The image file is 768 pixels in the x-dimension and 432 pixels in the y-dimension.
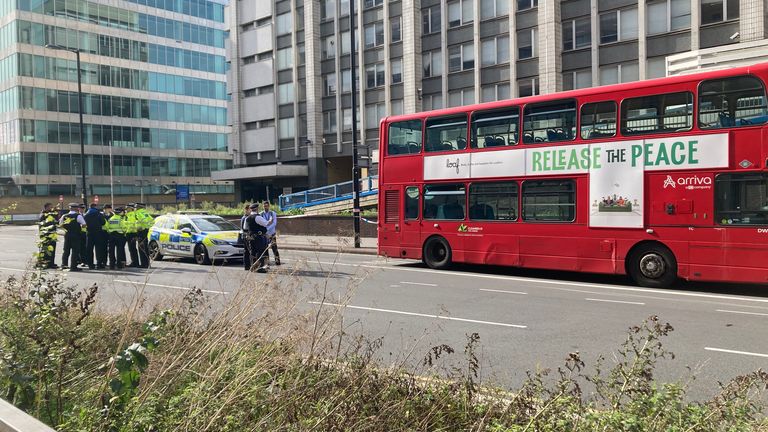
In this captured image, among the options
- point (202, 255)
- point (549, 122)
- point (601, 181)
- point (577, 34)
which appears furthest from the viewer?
point (577, 34)

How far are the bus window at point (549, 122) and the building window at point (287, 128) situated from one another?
116 ft

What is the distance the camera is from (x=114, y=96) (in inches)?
2670

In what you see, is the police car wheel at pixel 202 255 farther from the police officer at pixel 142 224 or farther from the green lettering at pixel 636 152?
the green lettering at pixel 636 152

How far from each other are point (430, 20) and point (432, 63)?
A: 8.87 feet

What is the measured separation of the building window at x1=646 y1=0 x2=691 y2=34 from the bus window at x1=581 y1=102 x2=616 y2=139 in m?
20.1

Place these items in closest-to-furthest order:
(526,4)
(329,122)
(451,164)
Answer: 1. (451,164)
2. (526,4)
3. (329,122)

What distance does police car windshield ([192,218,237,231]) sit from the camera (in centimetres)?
1786

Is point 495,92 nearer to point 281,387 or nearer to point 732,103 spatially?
point 732,103

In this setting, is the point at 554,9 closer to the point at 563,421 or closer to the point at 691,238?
the point at 691,238

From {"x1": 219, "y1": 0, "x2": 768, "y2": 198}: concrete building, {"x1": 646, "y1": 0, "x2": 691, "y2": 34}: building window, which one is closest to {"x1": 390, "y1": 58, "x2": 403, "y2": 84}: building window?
{"x1": 219, "y1": 0, "x2": 768, "y2": 198}: concrete building

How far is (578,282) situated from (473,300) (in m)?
3.85

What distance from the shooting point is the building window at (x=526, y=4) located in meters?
33.9

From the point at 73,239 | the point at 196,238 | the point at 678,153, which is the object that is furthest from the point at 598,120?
the point at 73,239

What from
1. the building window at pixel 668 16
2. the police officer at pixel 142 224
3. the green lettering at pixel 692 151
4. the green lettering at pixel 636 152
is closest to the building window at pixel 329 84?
the building window at pixel 668 16
